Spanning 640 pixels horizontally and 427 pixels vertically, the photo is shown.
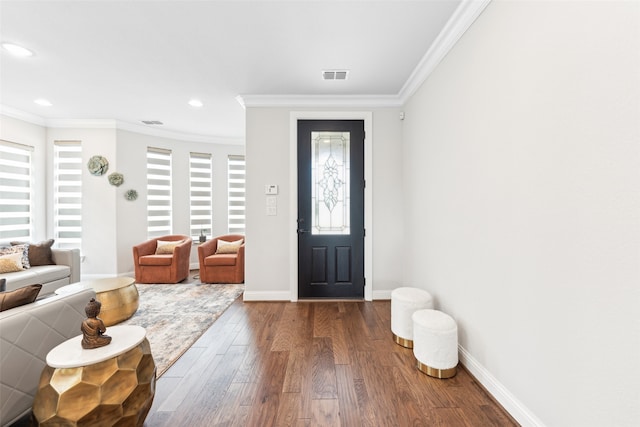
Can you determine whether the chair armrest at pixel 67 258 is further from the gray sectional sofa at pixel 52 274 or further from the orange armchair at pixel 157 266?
the orange armchair at pixel 157 266

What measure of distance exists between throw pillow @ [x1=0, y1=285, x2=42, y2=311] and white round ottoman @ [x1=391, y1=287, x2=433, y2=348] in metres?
2.72

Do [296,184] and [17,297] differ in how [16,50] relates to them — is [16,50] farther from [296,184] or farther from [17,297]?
[296,184]

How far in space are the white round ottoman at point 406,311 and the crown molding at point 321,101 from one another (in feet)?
8.34

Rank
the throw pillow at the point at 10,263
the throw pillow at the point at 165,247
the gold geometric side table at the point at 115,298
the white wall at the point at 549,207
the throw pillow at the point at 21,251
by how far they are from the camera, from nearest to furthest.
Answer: the white wall at the point at 549,207 < the gold geometric side table at the point at 115,298 < the throw pillow at the point at 10,263 < the throw pillow at the point at 21,251 < the throw pillow at the point at 165,247

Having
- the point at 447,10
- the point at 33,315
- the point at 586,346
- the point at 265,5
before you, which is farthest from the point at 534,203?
the point at 33,315

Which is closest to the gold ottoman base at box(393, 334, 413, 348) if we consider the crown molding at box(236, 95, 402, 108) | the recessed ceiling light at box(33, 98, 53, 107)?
the crown molding at box(236, 95, 402, 108)

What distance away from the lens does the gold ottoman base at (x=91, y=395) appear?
1.25m

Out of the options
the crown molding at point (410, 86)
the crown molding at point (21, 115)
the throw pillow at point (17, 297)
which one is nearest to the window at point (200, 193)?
the crown molding at point (21, 115)

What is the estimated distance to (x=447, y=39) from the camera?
2.28 m

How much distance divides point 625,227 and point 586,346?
0.55 m

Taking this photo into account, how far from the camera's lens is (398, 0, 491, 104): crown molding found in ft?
6.31

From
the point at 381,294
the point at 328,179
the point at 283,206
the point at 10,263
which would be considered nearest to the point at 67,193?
the point at 10,263

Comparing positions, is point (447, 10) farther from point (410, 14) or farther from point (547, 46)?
point (547, 46)

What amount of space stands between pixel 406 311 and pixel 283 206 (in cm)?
205
